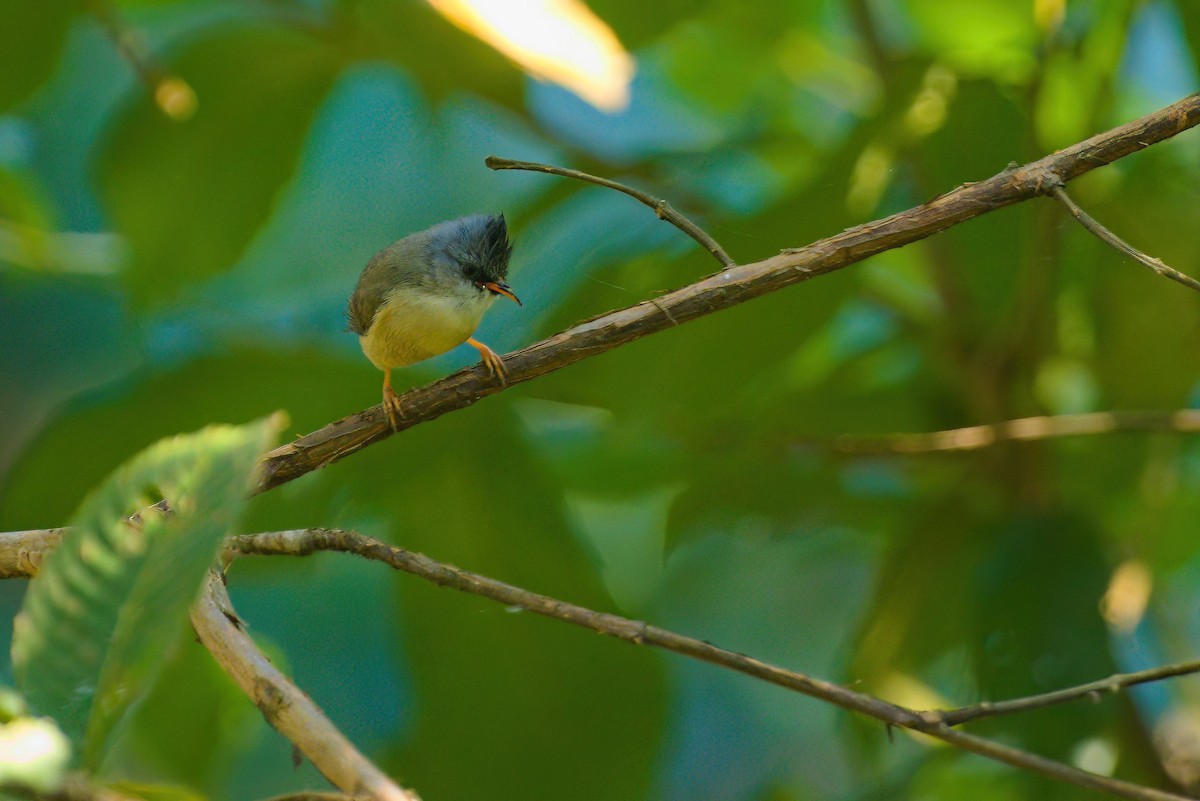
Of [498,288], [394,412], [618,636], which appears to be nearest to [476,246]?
[498,288]

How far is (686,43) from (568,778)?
1.72 ft

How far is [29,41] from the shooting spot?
0.67 meters

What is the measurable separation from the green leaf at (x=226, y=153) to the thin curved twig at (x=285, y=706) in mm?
403

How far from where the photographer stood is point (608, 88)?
547 mm

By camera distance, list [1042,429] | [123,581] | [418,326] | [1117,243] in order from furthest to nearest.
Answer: [1042,429] → [418,326] → [1117,243] → [123,581]

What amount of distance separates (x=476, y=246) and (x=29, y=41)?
362 millimetres

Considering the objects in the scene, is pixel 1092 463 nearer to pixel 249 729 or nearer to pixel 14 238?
pixel 249 729

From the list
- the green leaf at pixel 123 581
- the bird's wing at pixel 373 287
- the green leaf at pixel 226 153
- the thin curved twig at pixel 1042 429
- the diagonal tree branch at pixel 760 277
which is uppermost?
the green leaf at pixel 226 153

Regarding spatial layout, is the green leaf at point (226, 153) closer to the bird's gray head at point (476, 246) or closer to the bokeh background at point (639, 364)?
the bokeh background at point (639, 364)

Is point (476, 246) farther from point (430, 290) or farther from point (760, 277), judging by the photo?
point (760, 277)

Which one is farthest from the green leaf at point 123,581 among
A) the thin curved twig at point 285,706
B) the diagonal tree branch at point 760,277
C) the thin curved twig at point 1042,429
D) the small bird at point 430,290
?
the thin curved twig at point 1042,429

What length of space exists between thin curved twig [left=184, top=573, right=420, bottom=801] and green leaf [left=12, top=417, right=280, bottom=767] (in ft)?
0.16

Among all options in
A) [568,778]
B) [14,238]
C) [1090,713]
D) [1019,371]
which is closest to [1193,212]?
[1019,371]

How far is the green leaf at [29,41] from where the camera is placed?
673 millimetres
